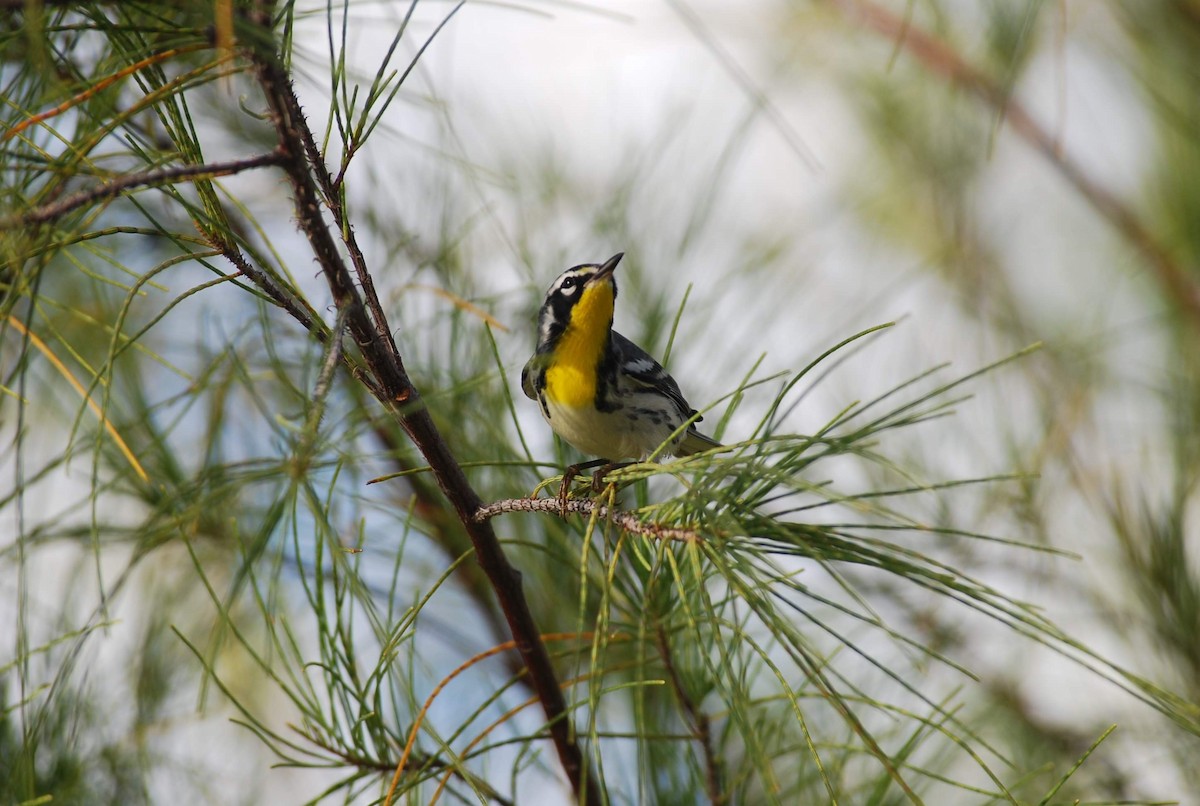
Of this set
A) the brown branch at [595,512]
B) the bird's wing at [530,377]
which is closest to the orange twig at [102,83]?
the brown branch at [595,512]

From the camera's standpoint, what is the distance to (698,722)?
143 cm

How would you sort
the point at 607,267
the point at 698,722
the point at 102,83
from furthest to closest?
the point at 607,267
the point at 698,722
the point at 102,83

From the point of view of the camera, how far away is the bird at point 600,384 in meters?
1.94

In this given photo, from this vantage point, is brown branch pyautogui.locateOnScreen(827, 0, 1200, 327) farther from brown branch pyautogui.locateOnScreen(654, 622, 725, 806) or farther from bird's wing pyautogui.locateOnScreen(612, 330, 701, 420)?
brown branch pyautogui.locateOnScreen(654, 622, 725, 806)

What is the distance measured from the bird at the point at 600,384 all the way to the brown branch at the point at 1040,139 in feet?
2.77

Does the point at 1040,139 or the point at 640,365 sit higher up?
the point at 1040,139

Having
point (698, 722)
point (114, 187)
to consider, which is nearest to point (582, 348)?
point (698, 722)

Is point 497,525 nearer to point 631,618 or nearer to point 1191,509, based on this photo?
point 631,618

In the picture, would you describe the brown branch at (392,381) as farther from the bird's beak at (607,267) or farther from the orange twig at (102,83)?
the bird's beak at (607,267)

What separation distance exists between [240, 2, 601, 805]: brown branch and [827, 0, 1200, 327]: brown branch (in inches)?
55.4

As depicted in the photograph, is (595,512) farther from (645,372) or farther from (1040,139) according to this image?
(1040,139)

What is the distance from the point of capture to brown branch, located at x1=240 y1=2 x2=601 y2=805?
0.90m

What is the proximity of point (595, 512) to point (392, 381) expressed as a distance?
0.77 feet

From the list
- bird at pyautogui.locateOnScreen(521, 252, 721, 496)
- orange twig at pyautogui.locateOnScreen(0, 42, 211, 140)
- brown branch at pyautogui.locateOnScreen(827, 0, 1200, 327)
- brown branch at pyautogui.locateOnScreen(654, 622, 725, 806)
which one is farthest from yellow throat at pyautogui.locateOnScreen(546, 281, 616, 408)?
orange twig at pyautogui.locateOnScreen(0, 42, 211, 140)
